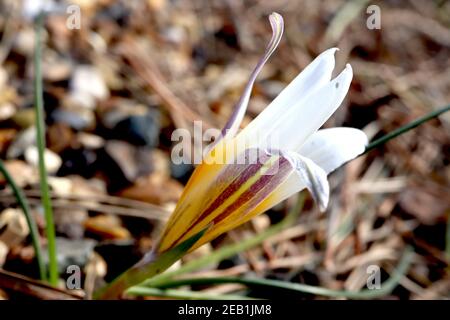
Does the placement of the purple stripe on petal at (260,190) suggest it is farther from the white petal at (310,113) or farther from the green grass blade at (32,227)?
the green grass blade at (32,227)

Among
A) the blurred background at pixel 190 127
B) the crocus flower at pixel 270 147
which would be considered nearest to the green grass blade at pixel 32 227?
the blurred background at pixel 190 127

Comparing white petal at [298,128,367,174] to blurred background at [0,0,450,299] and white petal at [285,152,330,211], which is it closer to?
white petal at [285,152,330,211]

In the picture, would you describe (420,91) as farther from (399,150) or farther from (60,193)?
(60,193)

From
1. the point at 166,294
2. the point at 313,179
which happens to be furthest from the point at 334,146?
the point at 166,294

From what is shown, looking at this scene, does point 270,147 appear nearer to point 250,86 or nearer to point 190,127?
point 250,86

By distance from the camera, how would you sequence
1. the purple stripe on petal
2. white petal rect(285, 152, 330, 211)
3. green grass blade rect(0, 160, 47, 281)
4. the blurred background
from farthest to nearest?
the blurred background < green grass blade rect(0, 160, 47, 281) < the purple stripe on petal < white petal rect(285, 152, 330, 211)

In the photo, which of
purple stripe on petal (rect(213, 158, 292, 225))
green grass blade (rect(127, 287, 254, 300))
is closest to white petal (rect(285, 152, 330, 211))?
purple stripe on petal (rect(213, 158, 292, 225))
